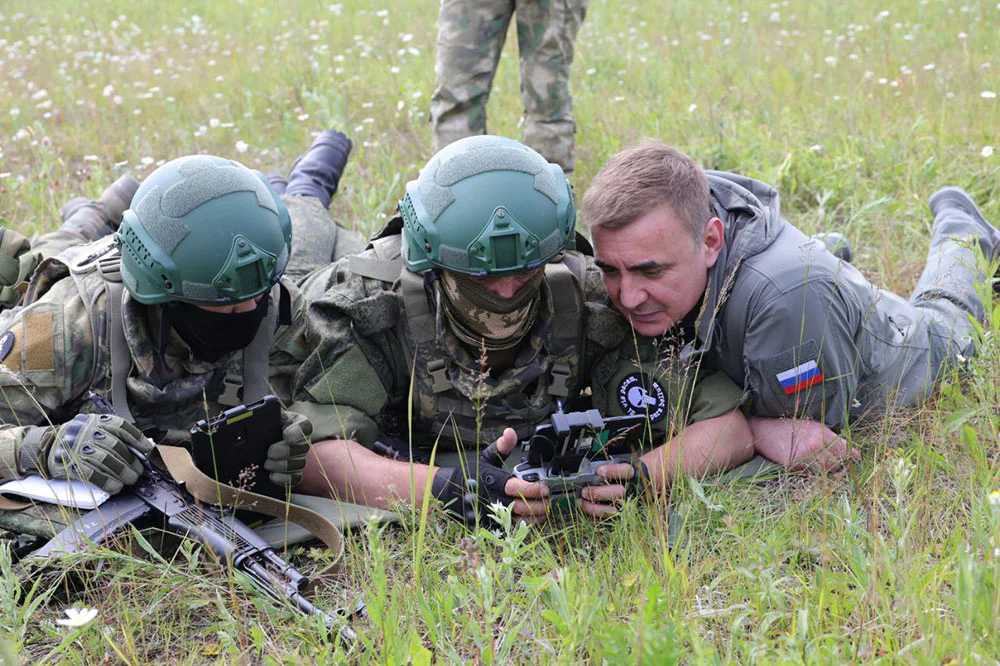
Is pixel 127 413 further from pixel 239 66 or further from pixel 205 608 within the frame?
pixel 239 66

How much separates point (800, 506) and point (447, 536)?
3.93 feet

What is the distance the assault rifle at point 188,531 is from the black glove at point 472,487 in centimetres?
58

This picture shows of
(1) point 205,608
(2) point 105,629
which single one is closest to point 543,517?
(1) point 205,608

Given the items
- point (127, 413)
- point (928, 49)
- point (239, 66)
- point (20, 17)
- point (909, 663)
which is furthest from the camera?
point (20, 17)

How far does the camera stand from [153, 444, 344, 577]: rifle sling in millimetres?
3123

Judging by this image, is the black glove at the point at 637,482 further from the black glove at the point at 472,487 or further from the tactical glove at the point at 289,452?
the tactical glove at the point at 289,452

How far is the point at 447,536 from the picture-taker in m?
3.29

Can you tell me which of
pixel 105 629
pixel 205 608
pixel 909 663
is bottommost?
pixel 205 608

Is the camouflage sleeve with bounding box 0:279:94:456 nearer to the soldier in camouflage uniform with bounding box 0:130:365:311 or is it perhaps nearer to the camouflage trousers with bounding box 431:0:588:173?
the soldier in camouflage uniform with bounding box 0:130:365:311

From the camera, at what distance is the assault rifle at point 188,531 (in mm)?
2809

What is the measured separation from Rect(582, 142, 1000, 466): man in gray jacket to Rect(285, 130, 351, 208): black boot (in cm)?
238

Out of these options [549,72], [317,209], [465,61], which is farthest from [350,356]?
[549,72]

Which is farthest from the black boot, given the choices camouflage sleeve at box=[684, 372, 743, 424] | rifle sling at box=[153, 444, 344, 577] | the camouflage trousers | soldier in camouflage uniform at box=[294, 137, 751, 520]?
camouflage sleeve at box=[684, 372, 743, 424]

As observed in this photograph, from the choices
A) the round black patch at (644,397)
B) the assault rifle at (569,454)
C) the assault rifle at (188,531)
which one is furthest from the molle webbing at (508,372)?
the assault rifle at (188,531)
